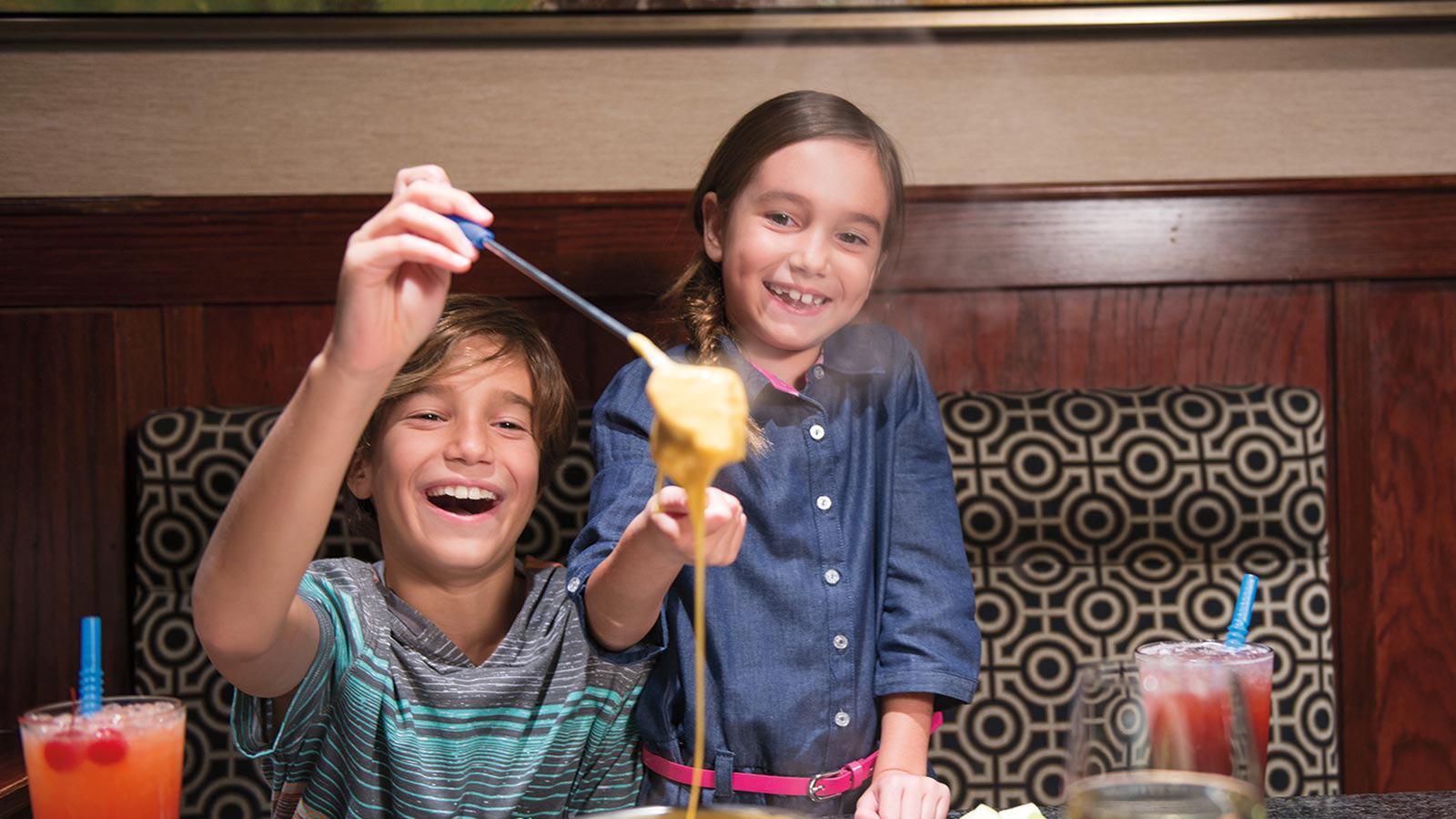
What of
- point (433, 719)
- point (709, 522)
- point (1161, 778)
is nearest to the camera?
point (1161, 778)

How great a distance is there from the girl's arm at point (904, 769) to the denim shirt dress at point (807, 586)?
0.03m

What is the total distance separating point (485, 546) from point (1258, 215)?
1280mm

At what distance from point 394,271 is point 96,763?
1.35 ft

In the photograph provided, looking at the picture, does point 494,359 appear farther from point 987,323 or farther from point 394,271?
point 987,323

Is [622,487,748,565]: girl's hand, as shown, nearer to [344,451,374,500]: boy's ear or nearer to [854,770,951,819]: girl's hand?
[854,770,951,819]: girl's hand

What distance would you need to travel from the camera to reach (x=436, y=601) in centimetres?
135

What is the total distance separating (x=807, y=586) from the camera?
135 centimetres

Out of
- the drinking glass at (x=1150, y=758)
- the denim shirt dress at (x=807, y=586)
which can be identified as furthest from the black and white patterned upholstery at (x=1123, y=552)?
the drinking glass at (x=1150, y=758)

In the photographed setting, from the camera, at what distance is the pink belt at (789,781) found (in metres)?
1.32

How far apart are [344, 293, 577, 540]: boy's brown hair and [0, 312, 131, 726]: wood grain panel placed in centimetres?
53

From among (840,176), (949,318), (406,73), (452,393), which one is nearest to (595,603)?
(452,393)

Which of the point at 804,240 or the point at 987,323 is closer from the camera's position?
the point at 804,240

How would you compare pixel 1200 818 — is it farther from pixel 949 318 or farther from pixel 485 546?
pixel 949 318

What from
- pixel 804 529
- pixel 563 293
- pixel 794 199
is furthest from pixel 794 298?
pixel 563 293
